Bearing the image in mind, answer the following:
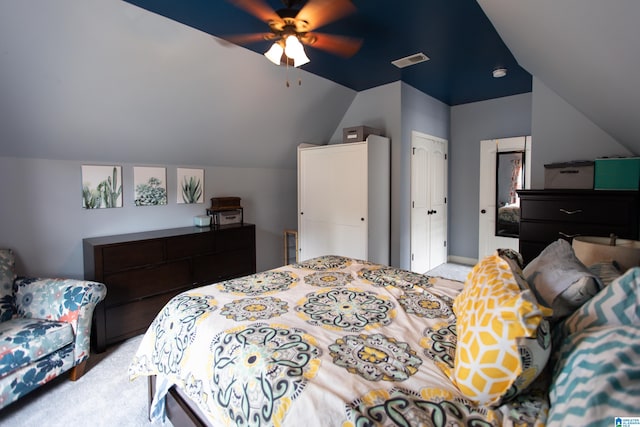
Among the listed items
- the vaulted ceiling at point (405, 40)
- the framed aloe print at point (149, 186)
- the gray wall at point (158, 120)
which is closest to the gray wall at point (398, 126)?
the gray wall at point (158, 120)

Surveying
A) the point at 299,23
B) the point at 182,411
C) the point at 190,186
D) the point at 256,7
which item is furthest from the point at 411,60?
the point at 182,411

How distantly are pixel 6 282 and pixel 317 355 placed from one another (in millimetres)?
2452

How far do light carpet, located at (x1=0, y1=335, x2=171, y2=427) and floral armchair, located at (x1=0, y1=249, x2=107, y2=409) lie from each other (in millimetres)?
116

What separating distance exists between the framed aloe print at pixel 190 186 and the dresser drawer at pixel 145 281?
2.71 ft

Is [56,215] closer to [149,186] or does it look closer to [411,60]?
[149,186]

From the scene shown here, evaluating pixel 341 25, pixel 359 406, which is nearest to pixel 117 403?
pixel 359 406

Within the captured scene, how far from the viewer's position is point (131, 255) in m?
2.67

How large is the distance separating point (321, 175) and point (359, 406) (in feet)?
10.0

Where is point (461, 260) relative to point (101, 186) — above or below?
below

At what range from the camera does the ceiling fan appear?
1800 mm

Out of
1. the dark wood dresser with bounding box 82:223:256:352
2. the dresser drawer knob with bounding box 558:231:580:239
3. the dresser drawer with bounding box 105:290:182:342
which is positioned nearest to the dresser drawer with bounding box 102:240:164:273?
the dark wood dresser with bounding box 82:223:256:352

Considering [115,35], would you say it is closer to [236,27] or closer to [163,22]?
[163,22]

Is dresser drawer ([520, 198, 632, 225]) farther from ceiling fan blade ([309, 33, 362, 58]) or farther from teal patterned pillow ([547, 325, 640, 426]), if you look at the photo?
teal patterned pillow ([547, 325, 640, 426])

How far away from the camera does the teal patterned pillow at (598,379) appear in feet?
2.05
